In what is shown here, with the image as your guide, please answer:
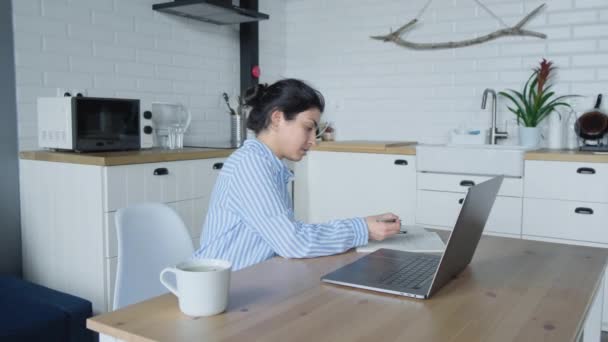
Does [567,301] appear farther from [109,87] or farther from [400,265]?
[109,87]

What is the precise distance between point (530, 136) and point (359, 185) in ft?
3.60

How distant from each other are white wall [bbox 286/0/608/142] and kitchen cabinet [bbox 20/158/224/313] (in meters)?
1.70

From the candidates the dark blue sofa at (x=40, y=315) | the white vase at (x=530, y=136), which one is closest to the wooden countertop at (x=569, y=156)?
the white vase at (x=530, y=136)

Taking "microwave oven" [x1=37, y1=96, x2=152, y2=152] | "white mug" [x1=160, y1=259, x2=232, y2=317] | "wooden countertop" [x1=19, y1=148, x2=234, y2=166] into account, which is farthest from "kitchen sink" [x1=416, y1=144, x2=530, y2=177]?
"white mug" [x1=160, y1=259, x2=232, y2=317]

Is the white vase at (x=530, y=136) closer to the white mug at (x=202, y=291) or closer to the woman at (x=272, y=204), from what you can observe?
the woman at (x=272, y=204)

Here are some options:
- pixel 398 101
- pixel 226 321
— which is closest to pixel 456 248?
pixel 226 321

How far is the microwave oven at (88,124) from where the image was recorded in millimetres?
2820

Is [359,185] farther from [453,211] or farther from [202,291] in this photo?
[202,291]

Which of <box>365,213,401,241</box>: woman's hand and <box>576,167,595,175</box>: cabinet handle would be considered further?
<box>576,167,595,175</box>: cabinet handle

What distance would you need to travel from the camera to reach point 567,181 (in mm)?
3039

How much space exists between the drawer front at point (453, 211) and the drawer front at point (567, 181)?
132 millimetres

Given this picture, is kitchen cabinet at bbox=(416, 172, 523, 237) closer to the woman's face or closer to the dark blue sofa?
the woman's face

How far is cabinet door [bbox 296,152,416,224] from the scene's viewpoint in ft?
11.8

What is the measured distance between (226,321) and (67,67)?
8.46ft
